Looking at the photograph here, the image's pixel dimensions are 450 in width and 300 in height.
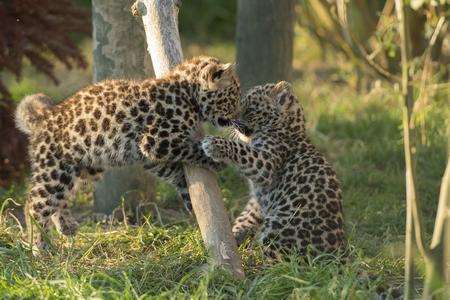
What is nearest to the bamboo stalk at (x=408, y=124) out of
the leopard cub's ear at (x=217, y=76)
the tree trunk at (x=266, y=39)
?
the leopard cub's ear at (x=217, y=76)

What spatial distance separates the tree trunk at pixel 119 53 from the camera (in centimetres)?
777

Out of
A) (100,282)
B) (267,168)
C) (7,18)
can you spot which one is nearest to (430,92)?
(267,168)

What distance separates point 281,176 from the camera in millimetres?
6953

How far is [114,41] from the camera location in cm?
780

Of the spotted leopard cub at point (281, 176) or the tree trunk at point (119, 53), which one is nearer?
the spotted leopard cub at point (281, 176)

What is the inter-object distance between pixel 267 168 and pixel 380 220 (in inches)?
74.6

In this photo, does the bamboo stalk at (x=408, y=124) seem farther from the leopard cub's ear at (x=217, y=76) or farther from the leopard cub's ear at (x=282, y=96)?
the leopard cub's ear at (x=282, y=96)

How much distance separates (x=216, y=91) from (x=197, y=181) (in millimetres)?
865

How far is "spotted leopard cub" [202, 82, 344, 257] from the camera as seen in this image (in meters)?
6.40

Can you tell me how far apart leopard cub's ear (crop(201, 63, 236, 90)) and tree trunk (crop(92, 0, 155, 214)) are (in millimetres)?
1316

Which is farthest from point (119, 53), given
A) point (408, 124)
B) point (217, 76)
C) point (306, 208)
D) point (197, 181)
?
point (408, 124)

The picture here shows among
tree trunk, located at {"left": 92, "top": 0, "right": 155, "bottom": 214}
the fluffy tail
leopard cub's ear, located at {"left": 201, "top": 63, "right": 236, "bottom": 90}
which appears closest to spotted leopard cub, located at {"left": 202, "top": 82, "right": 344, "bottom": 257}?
leopard cub's ear, located at {"left": 201, "top": 63, "right": 236, "bottom": 90}

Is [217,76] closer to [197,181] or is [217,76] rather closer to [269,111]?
[269,111]

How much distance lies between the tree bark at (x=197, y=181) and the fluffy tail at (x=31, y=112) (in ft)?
3.39
